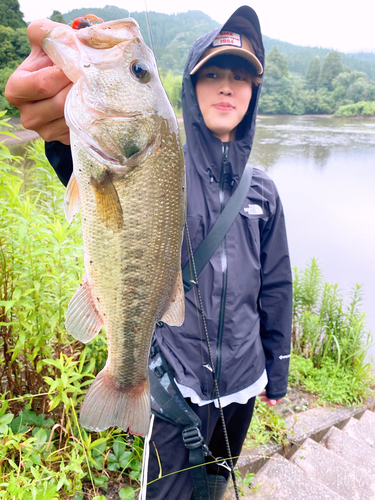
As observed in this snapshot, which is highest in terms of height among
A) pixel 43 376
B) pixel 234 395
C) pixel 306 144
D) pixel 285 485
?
pixel 234 395

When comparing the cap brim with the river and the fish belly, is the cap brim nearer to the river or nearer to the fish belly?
the fish belly

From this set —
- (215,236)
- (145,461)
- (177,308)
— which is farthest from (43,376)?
(215,236)

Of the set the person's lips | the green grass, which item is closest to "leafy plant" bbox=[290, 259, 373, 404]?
the green grass

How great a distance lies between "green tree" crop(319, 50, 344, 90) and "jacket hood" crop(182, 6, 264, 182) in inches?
1576

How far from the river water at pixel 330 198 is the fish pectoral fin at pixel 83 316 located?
6.89 m

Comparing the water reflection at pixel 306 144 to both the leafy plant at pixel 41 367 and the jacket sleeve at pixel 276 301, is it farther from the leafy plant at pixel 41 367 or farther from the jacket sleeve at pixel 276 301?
the leafy plant at pixel 41 367

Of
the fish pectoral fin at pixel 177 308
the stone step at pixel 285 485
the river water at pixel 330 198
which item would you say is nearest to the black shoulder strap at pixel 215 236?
the fish pectoral fin at pixel 177 308

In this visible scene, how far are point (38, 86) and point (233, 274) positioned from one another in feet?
4.18

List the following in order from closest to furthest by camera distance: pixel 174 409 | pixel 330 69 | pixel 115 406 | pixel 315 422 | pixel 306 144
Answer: pixel 115 406
pixel 174 409
pixel 315 422
pixel 306 144
pixel 330 69

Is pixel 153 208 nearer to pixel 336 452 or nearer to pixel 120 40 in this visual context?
pixel 120 40

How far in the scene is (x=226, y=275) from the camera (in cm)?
183

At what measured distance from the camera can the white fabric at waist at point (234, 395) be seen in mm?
1795

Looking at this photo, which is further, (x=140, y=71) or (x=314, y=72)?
(x=314, y=72)

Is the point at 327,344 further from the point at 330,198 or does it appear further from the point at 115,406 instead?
the point at 330,198
